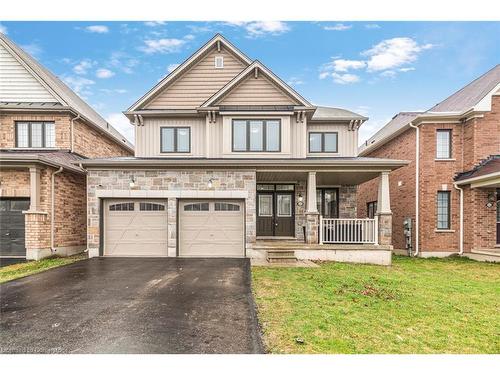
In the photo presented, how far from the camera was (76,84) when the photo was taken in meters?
19.2

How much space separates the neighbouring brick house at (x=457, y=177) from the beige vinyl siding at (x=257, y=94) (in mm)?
6354

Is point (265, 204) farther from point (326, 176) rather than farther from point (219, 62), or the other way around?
point (219, 62)

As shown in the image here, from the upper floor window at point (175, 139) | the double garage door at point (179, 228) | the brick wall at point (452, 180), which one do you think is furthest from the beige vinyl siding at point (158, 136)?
the brick wall at point (452, 180)

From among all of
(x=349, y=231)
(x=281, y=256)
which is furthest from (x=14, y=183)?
(x=349, y=231)

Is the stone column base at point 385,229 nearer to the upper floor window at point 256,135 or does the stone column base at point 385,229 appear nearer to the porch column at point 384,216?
the porch column at point 384,216

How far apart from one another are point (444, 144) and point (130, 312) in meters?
14.7

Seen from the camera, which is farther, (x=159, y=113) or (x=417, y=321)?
(x=159, y=113)

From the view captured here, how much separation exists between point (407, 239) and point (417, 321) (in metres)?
10.1

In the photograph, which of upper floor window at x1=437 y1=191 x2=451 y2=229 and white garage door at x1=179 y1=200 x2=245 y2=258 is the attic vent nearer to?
white garage door at x1=179 y1=200 x2=245 y2=258

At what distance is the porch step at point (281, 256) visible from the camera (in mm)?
10695

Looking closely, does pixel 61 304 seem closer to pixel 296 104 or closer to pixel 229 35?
pixel 296 104

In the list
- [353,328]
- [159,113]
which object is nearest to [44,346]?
[353,328]

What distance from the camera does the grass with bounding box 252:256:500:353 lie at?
4145mm

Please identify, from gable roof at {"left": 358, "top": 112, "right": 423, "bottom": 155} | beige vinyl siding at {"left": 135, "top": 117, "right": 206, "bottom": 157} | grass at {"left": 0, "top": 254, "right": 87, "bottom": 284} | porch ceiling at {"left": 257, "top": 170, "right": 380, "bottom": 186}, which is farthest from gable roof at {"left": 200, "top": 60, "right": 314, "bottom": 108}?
grass at {"left": 0, "top": 254, "right": 87, "bottom": 284}
